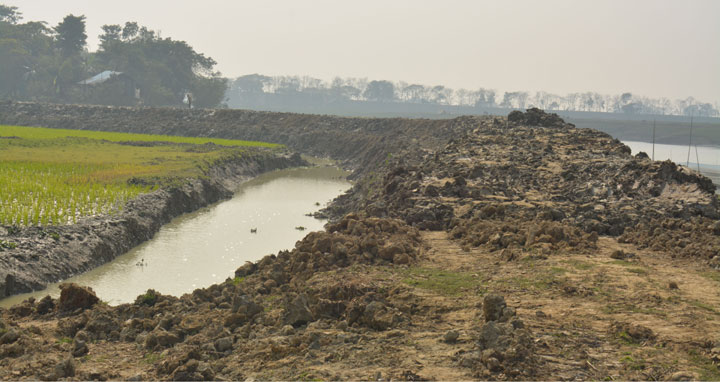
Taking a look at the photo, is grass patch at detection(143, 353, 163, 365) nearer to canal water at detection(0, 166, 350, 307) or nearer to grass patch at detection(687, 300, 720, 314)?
canal water at detection(0, 166, 350, 307)

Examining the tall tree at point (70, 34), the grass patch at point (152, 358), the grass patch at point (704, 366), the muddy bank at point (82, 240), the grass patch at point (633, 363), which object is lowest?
the muddy bank at point (82, 240)

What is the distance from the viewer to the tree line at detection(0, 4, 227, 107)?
9625 cm

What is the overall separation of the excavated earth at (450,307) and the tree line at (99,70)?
88.9 m

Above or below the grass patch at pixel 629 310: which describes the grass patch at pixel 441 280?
below

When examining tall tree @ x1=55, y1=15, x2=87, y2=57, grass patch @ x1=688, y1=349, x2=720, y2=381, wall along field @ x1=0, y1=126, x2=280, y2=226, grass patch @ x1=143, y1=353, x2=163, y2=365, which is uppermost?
tall tree @ x1=55, y1=15, x2=87, y2=57

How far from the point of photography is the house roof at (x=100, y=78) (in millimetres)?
95125

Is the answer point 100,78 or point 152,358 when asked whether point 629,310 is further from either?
point 100,78

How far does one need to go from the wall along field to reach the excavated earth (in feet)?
21.9

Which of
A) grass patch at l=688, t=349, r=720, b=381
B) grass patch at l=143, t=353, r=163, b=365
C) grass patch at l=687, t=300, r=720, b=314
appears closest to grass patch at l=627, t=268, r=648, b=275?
grass patch at l=687, t=300, r=720, b=314

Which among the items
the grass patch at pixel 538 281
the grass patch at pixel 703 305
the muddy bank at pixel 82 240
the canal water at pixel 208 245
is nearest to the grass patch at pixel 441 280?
the grass patch at pixel 538 281

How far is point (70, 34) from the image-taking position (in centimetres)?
10350

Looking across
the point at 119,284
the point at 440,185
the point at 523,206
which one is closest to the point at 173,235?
the point at 119,284

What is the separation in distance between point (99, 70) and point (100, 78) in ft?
15.7

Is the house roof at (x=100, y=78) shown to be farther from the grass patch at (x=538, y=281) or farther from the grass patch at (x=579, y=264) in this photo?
the grass patch at (x=538, y=281)
